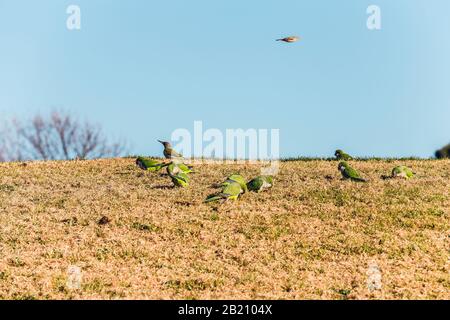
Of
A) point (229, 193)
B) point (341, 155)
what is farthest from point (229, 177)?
point (341, 155)

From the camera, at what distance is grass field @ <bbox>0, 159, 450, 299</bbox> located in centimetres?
675

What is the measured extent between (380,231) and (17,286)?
211 inches

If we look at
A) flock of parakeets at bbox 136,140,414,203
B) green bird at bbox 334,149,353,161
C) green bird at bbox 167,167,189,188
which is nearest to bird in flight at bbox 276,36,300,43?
flock of parakeets at bbox 136,140,414,203

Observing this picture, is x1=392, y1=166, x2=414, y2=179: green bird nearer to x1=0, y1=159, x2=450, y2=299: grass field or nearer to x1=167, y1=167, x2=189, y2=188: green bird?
x1=0, y1=159, x2=450, y2=299: grass field

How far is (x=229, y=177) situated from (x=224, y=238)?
7.94ft

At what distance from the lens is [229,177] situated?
10688 millimetres

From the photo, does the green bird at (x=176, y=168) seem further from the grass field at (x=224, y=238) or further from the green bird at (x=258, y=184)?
the green bird at (x=258, y=184)

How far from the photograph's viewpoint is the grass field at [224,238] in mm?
6750

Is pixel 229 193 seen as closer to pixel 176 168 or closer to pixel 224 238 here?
pixel 224 238
